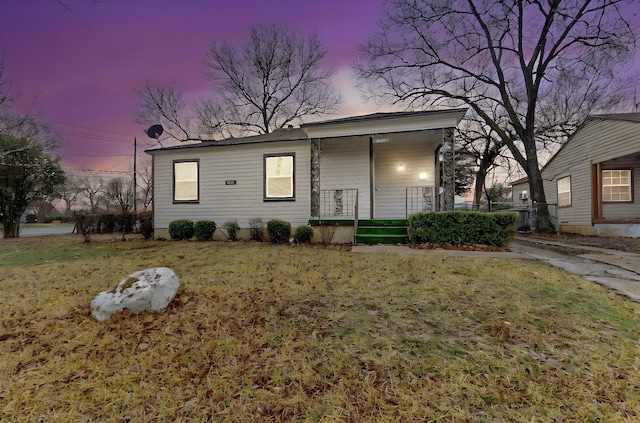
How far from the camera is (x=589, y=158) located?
12016 mm

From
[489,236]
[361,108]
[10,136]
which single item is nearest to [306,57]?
[361,108]

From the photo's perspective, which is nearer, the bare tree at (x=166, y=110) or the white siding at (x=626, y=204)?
the white siding at (x=626, y=204)

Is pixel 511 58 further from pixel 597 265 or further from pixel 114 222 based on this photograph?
pixel 114 222

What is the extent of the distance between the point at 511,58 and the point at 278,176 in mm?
13976

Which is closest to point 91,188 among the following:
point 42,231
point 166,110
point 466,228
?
point 42,231

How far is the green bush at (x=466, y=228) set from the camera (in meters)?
7.35

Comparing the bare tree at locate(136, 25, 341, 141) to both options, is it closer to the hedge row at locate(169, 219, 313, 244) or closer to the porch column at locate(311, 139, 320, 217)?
the porch column at locate(311, 139, 320, 217)

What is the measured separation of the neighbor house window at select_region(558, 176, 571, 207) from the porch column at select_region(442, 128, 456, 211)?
925 centimetres

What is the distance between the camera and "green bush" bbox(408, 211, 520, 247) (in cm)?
735

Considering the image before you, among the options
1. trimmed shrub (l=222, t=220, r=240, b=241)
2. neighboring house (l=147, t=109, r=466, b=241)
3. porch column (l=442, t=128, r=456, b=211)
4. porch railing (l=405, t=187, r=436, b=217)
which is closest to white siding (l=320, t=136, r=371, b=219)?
neighboring house (l=147, t=109, r=466, b=241)

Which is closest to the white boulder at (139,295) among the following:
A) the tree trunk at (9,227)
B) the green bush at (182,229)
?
the green bush at (182,229)

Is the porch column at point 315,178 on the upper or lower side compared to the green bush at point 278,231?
upper

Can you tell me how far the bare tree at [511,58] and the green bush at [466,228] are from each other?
Result: 8.29 m

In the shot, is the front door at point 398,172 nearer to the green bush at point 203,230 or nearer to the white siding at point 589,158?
the green bush at point 203,230
